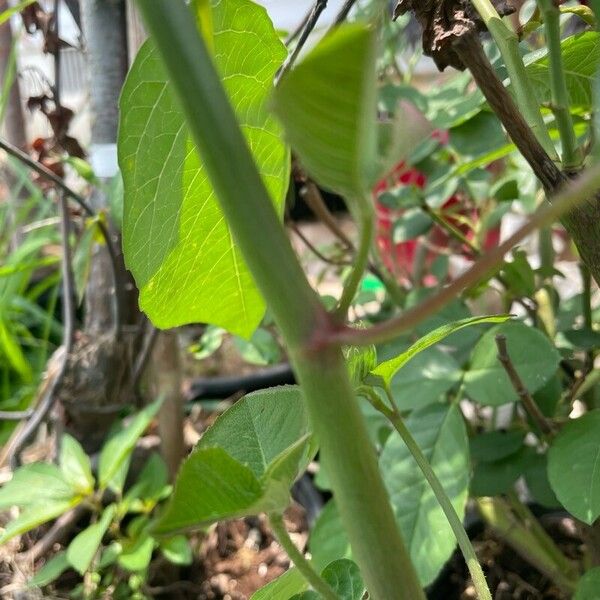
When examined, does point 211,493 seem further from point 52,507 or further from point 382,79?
point 382,79

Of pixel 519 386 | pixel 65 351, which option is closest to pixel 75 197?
pixel 65 351

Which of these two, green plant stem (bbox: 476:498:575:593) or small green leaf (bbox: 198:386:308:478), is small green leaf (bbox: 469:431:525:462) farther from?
small green leaf (bbox: 198:386:308:478)

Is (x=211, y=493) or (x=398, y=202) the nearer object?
(x=211, y=493)

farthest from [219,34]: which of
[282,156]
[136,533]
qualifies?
[136,533]

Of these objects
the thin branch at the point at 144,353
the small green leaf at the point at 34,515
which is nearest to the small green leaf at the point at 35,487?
the small green leaf at the point at 34,515

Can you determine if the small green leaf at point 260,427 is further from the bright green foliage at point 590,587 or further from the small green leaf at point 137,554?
the small green leaf at point 137,554

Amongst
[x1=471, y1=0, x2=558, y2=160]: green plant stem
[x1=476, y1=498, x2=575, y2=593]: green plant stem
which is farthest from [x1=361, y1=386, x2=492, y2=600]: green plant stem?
[x1=476, y1=498, x2=575, y2=593]: green plant stem
